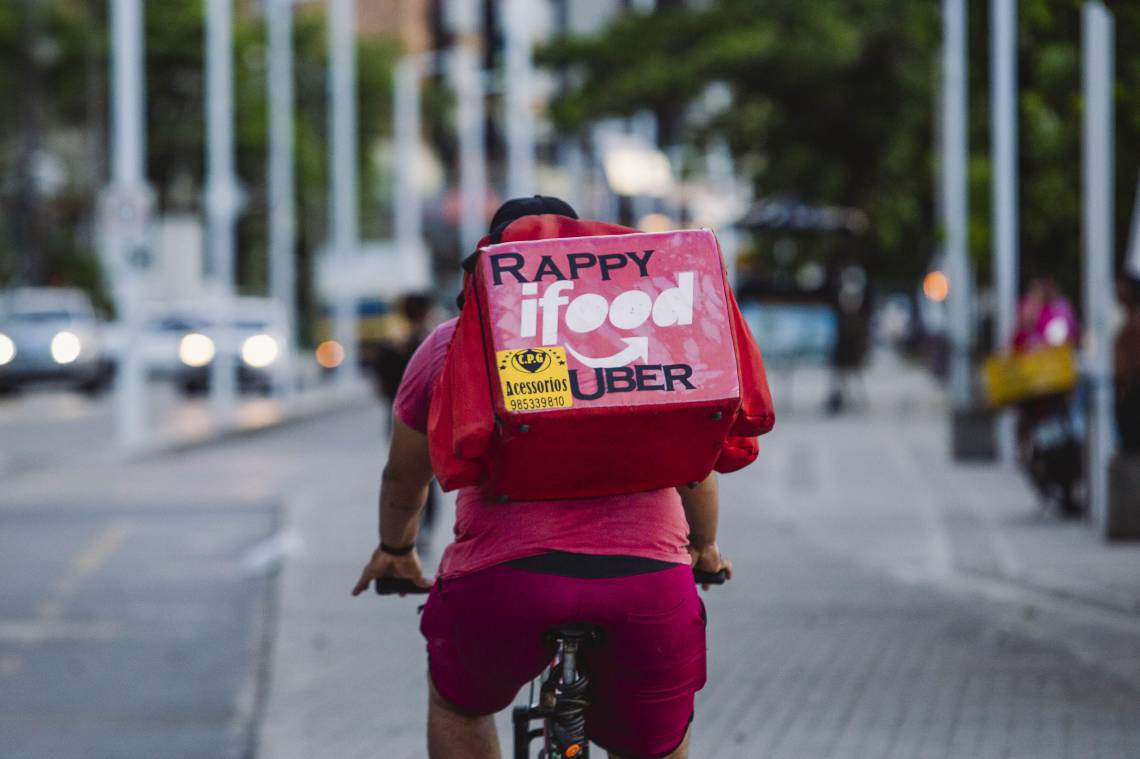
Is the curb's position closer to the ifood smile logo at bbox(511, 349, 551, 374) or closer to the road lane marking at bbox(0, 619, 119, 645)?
the road lane marking at bbox(0, 619, 119, 645)

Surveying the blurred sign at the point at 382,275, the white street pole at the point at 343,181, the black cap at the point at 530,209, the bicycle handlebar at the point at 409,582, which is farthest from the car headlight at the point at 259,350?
the black cap at the point at 530,209

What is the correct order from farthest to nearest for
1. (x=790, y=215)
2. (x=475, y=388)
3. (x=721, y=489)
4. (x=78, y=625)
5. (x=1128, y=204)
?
(x=790, y=215) < (x=1128, y=204) < (x=721, y=489) < (x=78, y=625) < (x=475, y=388)

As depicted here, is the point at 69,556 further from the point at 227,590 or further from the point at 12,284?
the point at 12,284

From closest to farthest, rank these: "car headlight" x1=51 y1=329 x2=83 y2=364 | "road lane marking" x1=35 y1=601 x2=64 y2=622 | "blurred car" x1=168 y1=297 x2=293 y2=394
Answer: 1. "road lane marking" x1=35 y1=601 x2=64 y2=622
2. "car headlight" x1=51 y1=329 x2=83 y2=364
3. "blurred car" x1=168 y1=297 x2=293 y2=394

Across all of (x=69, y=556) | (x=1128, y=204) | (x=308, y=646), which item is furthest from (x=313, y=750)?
(x=1128, y=204)

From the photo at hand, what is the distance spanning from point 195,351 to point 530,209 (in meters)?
35.8

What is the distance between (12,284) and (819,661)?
141 feet

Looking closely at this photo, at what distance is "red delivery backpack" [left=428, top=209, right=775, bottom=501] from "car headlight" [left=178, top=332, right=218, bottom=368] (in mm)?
35790

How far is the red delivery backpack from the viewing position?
11.7 feet

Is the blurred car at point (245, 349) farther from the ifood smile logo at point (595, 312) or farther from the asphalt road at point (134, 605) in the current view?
the ifood smile logo at point (595, 312)

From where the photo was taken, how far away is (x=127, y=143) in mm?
24344

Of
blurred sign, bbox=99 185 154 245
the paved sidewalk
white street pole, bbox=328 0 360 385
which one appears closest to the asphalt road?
the paved sidewalk

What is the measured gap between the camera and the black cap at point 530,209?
12.7 ft

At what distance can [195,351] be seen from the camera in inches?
1538
